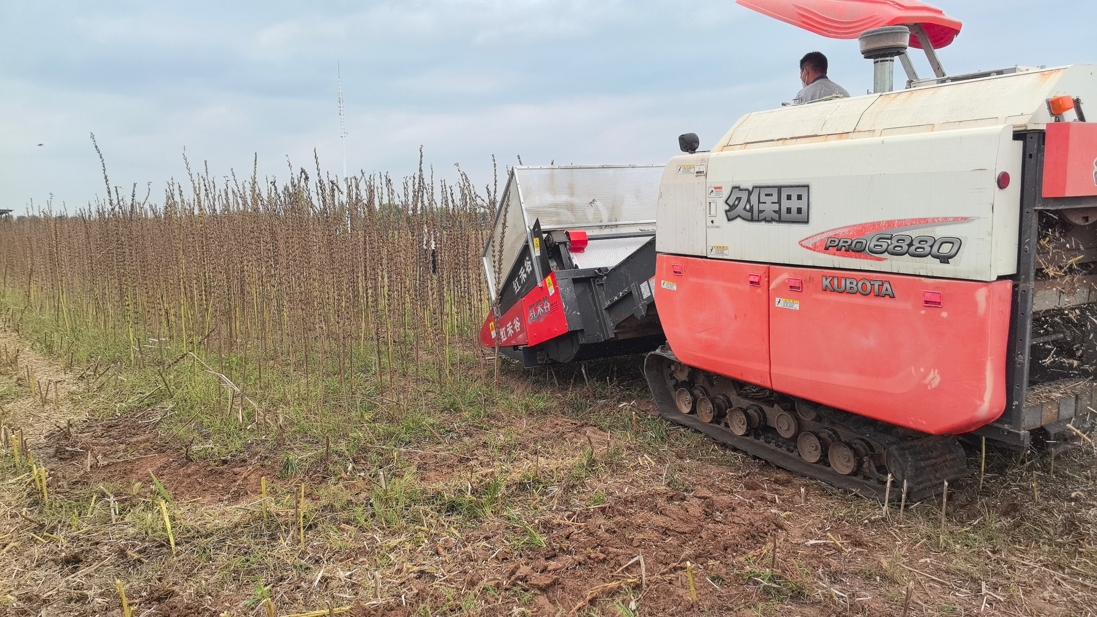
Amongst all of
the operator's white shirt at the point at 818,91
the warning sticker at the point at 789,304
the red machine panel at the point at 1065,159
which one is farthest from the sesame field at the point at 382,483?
the operator's white shirt at the point at 818,91

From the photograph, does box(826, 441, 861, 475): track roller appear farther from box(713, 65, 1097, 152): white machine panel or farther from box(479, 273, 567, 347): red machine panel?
box(479, 273, 567, 347): red machine panel

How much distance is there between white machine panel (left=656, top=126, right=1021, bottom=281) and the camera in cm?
304

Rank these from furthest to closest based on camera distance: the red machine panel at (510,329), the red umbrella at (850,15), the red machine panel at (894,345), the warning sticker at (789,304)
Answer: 1. the red machine panel at (510,329)
2. the red umbrella at (850,15)
3. the warning sticker at (789,304)
4. the red machine panel at (894,345)

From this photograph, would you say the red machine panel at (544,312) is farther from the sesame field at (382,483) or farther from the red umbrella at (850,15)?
the red umbrella at (850,15)

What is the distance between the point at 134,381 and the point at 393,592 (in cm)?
398

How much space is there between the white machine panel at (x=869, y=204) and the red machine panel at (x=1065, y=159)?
0.11 metres

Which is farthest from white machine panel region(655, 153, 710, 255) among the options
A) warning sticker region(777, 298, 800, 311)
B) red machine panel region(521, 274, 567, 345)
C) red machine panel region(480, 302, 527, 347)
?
red machine panel region(480, 302, 527, 347)

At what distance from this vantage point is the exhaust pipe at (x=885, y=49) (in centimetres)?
398

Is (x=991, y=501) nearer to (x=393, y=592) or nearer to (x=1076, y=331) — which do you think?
(x=1076, y=331)

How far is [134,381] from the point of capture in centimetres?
601

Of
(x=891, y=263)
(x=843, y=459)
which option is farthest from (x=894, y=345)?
(x=843, y=459)

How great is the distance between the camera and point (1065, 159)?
9.76ft

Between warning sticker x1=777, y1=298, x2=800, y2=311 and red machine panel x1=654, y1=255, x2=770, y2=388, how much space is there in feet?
0.31

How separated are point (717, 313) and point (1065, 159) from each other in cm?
189
